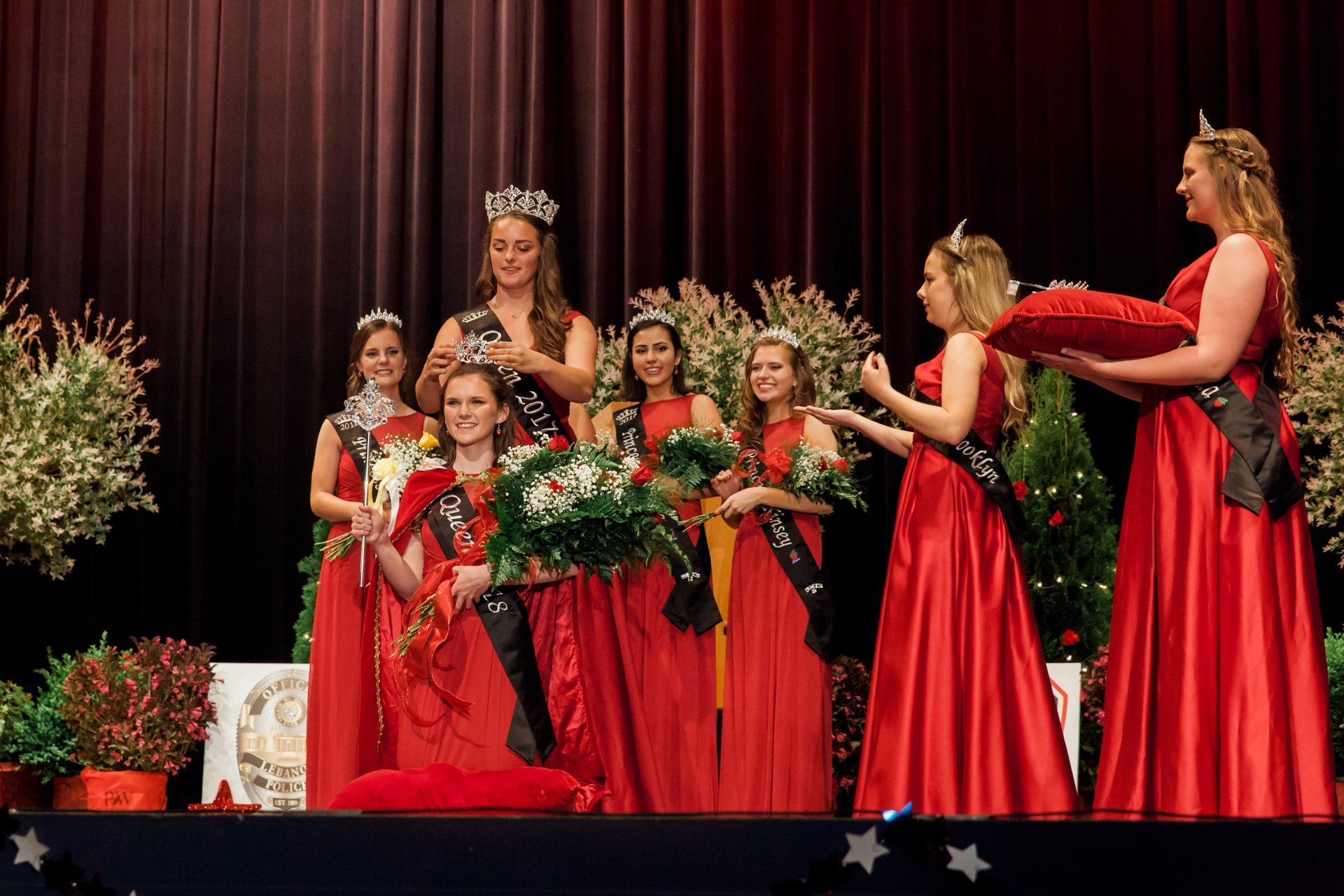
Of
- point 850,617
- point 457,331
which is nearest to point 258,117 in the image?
point 457,331

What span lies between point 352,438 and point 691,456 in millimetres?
1180

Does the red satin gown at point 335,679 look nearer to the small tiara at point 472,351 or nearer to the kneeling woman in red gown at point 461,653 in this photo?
the small tiara at point 472,351

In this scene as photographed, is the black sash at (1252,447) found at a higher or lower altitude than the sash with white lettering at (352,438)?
lower

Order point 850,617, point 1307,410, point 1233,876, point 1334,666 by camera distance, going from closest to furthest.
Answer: point 1233,876 → point 1334,666 → point 1307,410 → point 850,617

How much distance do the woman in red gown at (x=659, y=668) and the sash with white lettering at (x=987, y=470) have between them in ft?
2.65

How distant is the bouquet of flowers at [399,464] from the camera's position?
114 inches

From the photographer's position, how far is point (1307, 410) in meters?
4.34

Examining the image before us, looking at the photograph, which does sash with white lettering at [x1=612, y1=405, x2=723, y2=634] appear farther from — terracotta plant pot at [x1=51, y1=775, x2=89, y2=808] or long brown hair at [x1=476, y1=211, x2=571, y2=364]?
terracotta plant pot at [x1=51, y1=775, x2=89, y2=808]

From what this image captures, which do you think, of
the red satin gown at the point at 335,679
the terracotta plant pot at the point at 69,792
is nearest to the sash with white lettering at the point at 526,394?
the red satin gown at the point at 335,679

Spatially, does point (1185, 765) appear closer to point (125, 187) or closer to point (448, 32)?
point (448, 32)

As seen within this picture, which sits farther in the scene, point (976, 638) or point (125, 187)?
point (125, 187)

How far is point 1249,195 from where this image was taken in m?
2.61

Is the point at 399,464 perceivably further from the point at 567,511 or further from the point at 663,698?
the point at 663,698

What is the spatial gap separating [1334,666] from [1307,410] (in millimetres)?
850
